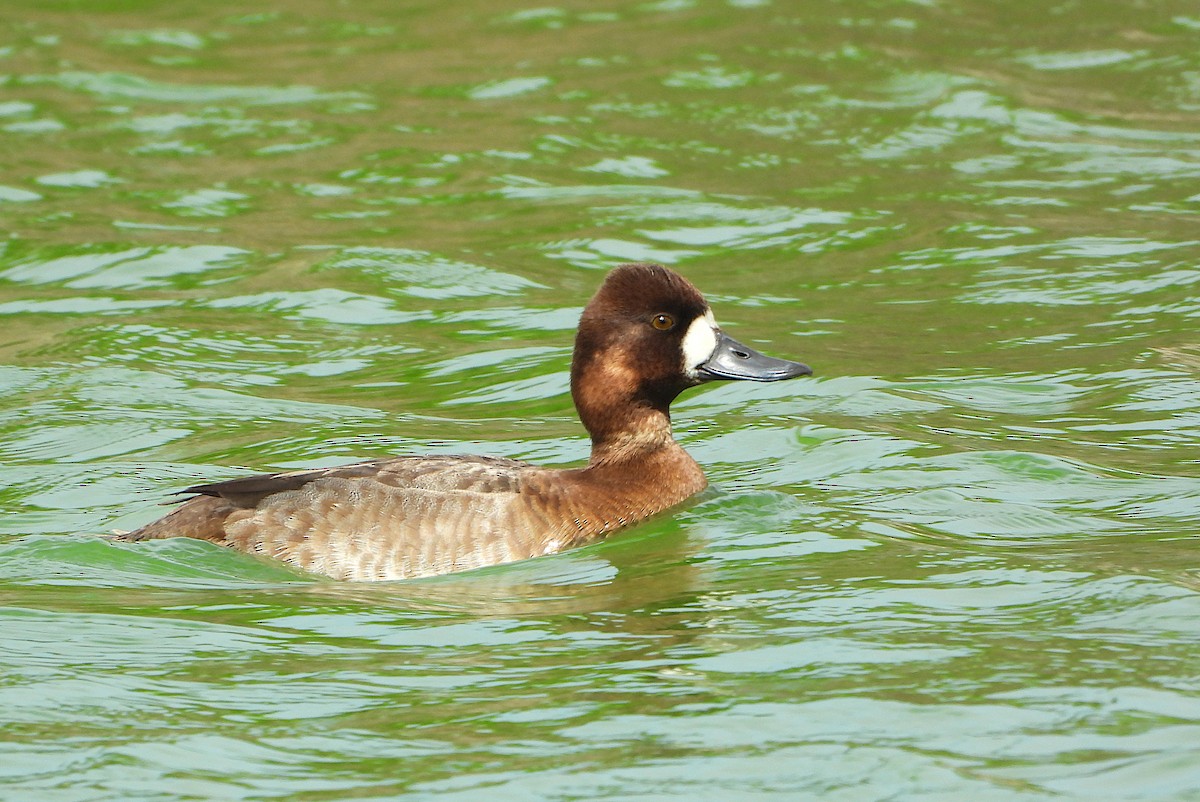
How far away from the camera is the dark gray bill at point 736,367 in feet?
26.3

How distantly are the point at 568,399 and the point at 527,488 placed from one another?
2490mm

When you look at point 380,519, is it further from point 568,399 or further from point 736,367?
point 568,399

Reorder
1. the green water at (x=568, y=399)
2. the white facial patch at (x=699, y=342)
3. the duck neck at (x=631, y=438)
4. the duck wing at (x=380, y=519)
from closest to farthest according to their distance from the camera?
1. the green water at (x=568, y=399)
2. the duck wing at (x=380, y=519)
3. the white facial patch at (x=699, y=342)
4. the duck neck at (x=631, y=438)

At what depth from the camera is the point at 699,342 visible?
7.97m

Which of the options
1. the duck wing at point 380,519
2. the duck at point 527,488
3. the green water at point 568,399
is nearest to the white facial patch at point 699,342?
the duck at point 527,488

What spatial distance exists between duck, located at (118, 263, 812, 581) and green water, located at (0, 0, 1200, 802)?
6.1 inches

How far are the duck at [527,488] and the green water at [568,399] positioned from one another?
0.15m

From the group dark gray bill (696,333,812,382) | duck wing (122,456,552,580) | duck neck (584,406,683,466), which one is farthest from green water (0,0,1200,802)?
dark gray bill (696,333,812,382)

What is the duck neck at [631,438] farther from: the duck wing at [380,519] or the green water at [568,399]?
the duck wing at [380,519]

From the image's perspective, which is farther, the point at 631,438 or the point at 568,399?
the point at 568,399

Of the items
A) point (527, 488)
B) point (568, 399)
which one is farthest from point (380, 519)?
point (568, 399)

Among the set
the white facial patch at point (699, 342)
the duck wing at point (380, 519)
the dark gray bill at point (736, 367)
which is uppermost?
the white facial patch at point (699, 342)

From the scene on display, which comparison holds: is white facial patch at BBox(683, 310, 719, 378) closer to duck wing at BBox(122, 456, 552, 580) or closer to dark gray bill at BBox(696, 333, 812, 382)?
dark gray bill at BBox(696, 333, 812, 382)

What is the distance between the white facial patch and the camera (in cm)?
795
